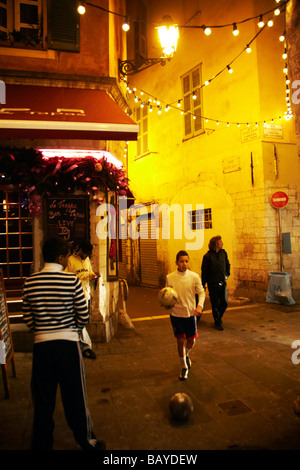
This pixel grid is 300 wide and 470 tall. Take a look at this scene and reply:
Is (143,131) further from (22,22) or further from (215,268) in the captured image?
(215,268)

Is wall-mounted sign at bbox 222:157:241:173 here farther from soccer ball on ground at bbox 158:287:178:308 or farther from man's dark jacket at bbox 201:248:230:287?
soccer ball on ground at bbox 158:287:178:308

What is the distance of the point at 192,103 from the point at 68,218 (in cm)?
815

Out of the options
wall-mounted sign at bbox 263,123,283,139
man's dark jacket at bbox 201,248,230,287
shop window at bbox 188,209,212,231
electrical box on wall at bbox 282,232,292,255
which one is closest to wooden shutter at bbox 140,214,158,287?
shop window at bbox 188,209,212,231

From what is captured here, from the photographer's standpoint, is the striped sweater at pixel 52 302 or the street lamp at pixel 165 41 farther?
the street lamp at pixel 165 41

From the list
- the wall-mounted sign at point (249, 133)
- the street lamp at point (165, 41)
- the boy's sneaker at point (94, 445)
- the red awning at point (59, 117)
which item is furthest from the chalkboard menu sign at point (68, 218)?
the wall-mounted sign at point (249, 133)

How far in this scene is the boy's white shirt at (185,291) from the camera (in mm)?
4562

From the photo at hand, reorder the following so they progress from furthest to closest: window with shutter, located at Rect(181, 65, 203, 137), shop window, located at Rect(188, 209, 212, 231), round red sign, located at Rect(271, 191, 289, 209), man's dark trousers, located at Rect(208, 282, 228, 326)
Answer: window with shutter, located at Rect(181, 65, 203, 137) < shop window, located at Rect(188, 209, 212, 231) < round red sign, located at Rect(271, 191, 289, 209) < man's dark trousers, located at Rect(208, 282, 228, 326)

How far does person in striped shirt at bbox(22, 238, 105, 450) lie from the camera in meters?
2.78

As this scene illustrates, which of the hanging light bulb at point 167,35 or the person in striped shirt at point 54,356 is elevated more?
the hanging light bulb at point 167,35

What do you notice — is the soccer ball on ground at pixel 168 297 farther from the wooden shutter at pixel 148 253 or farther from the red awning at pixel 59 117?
the wooden shutter at pixel 148 253

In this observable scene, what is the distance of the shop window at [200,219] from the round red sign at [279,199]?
263cm

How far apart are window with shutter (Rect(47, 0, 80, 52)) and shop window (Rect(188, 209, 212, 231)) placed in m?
6.72

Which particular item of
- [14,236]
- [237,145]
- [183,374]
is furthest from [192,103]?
[183,374]

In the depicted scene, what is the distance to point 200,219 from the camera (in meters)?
11.8
